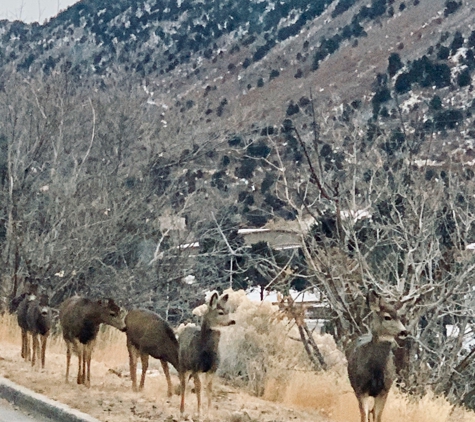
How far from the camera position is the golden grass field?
9023 millimetres

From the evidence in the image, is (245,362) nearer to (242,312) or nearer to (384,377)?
(242,312)

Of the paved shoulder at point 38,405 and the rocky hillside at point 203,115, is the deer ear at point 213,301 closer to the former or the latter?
the paved shoulder at point 38,405

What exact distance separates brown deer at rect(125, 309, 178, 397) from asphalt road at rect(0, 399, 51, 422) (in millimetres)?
1081

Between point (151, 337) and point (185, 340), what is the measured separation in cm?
75

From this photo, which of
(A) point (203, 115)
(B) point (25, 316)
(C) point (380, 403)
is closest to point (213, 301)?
(C) point (380, 403)

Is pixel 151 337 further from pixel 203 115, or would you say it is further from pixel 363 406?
pixel 203 115

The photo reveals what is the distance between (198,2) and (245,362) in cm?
8673

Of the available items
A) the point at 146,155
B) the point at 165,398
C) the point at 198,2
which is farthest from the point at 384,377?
the point at 198,2

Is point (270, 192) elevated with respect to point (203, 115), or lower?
lower

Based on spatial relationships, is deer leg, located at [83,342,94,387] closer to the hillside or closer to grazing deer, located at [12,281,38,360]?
grazing deer, located at [12,281,38,360]

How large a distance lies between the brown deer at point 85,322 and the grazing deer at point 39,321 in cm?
70

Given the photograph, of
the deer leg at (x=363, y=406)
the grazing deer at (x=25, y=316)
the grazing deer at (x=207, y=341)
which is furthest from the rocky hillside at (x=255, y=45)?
the deer leg at (x=363, y=406)

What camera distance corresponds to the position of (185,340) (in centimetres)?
857

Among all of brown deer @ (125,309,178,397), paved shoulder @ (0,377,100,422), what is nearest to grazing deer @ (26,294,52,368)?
paved shoulder @ (0,377,100,422)
